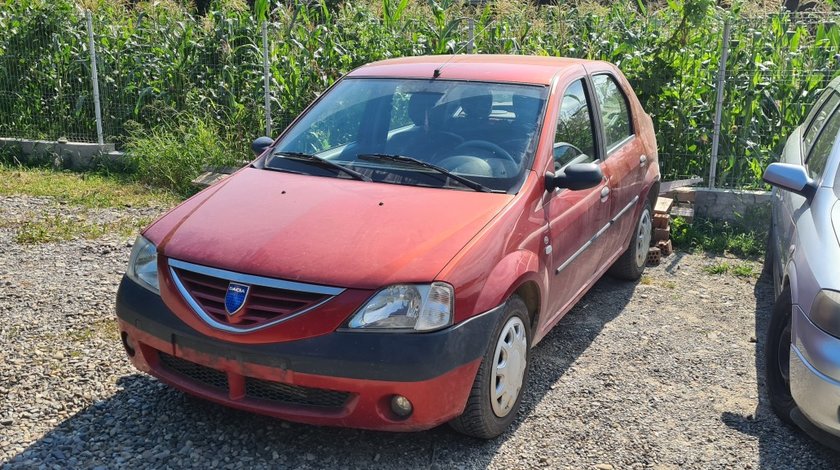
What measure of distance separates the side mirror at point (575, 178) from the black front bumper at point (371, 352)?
1091 millimetres

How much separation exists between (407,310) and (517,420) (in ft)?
3.83

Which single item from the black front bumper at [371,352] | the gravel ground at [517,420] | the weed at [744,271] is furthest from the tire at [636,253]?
the black front bumper at [371,352]

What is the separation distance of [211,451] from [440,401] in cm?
116

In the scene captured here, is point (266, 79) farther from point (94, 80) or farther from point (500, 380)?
point (500, 380)

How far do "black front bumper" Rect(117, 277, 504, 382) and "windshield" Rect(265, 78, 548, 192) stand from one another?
1005 millimetres

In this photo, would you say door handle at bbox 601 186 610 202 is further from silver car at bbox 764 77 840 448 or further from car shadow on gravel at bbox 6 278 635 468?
car shadow on gravel at bbox 6 278 635 468

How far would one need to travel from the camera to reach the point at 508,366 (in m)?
3.76

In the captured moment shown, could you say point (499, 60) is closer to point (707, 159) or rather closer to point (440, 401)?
point (440, 401)

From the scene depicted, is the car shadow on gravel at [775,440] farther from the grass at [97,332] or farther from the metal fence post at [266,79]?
the metal fence post at [266,79]

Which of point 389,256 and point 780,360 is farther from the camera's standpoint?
point 780,360

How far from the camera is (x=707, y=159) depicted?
26.9 ft

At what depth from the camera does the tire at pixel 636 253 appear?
20.1 feet

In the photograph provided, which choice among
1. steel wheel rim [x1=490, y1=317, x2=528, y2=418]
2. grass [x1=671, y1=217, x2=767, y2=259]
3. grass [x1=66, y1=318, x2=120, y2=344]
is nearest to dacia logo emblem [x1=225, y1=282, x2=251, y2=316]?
steel wheel rim [x1=490, y1=317, x2=528, y2=418]

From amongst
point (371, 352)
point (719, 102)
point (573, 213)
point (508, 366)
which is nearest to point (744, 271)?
point (719, 102)
